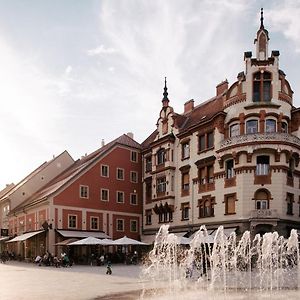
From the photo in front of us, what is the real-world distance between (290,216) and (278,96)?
37.5 feet

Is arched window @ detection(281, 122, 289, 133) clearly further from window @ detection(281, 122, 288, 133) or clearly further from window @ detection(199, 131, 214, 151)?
window @ detection(199, 131, 214, 151)

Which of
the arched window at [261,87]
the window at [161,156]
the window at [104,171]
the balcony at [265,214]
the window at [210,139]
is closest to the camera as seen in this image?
the balcony at [265,214]

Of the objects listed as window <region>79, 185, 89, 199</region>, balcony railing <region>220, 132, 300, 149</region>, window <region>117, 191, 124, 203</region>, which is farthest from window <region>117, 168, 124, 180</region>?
balcony railing <region>220, 132, 300, 149</region>

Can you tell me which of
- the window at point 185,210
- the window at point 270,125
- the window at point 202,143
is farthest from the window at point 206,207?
the window at point 270,125

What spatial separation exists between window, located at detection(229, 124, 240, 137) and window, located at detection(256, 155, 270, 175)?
3.22 metres

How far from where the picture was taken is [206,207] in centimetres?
4656

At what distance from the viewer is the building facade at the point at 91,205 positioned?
4984 cm

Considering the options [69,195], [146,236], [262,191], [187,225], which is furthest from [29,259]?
[262,191]

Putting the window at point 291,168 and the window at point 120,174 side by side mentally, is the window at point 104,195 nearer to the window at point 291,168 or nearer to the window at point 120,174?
the window at point 120,174

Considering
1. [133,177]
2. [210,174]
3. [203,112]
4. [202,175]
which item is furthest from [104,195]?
[203,112]

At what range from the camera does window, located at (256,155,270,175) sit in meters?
42.0

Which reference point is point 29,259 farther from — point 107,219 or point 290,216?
point 290,216

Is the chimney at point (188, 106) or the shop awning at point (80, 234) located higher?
the chimney at point (188, 106)

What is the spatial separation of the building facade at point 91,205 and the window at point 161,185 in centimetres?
550
